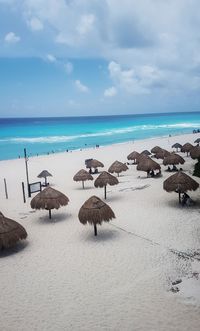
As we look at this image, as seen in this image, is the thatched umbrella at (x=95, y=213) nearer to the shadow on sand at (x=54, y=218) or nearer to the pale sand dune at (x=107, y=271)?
the pale sand dune at (x=107, y=271)

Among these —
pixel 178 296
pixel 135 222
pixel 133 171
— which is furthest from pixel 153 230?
pixel 133 171

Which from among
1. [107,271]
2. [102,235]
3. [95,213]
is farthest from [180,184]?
[107,271]

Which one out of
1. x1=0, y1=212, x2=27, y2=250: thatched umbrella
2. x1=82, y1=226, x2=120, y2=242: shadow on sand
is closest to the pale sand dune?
x1=82, y1=226, x2=120, y2=242: shadow on sand

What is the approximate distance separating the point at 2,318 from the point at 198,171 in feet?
31.9

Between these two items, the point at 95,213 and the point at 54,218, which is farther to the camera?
the point at 54,218

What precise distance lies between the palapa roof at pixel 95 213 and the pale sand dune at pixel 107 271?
77 cm

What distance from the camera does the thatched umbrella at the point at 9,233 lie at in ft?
34.3

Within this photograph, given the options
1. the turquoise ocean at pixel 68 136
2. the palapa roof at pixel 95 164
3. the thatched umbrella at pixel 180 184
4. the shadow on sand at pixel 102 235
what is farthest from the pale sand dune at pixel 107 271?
the turquoise ocean at pixel 68 136

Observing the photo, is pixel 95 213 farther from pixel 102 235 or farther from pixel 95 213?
pixel 102 235

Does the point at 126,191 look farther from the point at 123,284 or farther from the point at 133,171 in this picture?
the point at 123,284

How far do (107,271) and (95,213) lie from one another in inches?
103

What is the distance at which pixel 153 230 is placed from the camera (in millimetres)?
12320

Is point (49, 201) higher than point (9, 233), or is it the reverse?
point (49, 201)

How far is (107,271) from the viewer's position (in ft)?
30.9
